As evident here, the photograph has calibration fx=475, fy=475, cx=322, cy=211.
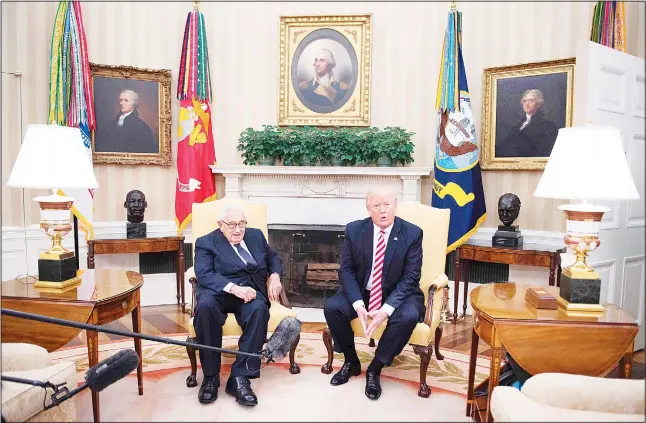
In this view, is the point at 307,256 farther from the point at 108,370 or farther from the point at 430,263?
the point at 108,370

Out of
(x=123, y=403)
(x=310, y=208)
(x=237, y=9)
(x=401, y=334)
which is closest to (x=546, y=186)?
(x=401, y=334)

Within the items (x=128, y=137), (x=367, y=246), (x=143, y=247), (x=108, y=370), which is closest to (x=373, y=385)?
(x=367, y=246)

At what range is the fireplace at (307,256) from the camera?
5.03 m

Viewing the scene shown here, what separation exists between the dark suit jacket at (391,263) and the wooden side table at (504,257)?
1.50 m

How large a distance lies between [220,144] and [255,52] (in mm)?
1121

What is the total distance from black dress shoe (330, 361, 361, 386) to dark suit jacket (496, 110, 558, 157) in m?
2.83

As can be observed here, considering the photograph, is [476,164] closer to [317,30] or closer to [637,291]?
[637,291]

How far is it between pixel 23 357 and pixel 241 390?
45.7 inches

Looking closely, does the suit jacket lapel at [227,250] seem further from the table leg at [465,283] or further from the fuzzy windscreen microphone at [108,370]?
the table leg at [465,283]

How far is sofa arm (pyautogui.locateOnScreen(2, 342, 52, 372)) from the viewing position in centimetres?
220

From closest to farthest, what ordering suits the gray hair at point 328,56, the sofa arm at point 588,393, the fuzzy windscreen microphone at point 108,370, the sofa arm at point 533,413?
1. the sofa arm at point 533,413
2. the sofa arm at point 588,393
3. the fuzzy windscreen microphone at point 108,370
4. the gray hair at point 328,56

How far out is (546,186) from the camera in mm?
2449

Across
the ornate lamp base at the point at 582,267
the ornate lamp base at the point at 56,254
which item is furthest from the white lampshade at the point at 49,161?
the ornate lamp base at the point at 582,267

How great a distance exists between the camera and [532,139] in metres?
4.73
